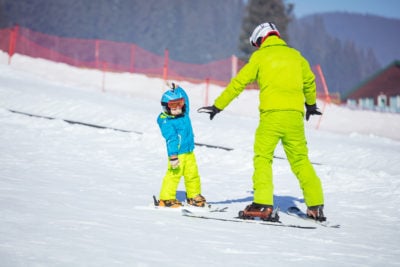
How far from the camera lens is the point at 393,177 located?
9539 millimetres

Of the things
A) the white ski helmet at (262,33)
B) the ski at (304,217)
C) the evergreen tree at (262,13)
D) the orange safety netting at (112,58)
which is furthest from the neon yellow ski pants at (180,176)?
the evergreen tree at (262,13)

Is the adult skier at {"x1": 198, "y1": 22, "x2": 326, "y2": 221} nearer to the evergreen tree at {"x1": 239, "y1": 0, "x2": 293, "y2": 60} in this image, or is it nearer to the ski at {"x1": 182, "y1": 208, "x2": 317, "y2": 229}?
the ski at {"x1": 182, "y1": 208, "x2": 317, "y2": 229}

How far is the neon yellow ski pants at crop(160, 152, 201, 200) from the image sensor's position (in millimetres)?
6703

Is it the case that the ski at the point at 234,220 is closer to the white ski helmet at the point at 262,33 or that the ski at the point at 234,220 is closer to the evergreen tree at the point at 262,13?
the white ski helmet at the point at 262,33

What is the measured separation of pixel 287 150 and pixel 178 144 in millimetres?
1204

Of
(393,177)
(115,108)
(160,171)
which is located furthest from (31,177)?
(115,108)

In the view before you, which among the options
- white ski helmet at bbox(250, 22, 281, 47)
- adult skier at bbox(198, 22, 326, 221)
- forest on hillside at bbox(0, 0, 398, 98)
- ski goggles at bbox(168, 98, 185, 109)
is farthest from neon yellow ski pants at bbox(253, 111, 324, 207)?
forest on hillside at bbox(0, 0, 398, 98)

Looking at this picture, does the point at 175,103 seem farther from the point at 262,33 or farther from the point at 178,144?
the point at 262,33

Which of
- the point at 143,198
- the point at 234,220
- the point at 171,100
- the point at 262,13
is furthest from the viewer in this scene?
the point at 262,13

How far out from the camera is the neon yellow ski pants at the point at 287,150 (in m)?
6.10

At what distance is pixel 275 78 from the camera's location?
6.16 metres

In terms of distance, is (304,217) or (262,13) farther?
(262,13)

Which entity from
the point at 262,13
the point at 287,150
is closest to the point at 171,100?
the point at 287,150

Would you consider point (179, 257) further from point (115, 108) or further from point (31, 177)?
point (115, 108)
